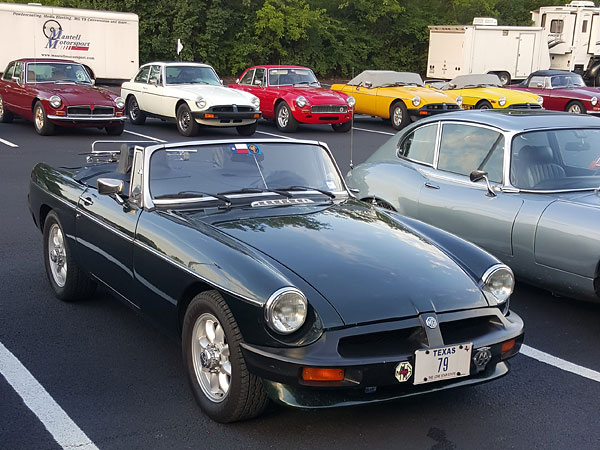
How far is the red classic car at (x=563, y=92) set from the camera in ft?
65.6

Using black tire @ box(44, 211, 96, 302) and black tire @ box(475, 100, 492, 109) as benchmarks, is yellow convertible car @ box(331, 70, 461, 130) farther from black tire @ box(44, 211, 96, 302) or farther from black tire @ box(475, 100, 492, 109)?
black tire @ box(44, 211, 96, 302)

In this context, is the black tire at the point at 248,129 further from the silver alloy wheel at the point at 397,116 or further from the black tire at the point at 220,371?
the black tire at the point at 220,371

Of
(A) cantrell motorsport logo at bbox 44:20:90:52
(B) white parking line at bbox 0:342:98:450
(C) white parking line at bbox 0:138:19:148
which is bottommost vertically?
(C) white parking line at bbox 0:138:19:148

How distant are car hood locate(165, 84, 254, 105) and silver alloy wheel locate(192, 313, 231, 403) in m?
13.1

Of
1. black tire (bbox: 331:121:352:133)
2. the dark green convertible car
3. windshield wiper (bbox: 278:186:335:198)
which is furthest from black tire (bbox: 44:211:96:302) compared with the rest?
black tire (bbox: 331:121:352:133)

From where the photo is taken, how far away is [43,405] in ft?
13.7

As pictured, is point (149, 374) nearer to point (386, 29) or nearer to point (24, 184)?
point (24, 184)

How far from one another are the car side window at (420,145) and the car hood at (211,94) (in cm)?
978

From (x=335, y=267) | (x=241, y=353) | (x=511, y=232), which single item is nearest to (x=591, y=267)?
(x=511, y=232)

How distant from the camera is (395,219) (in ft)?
16.7

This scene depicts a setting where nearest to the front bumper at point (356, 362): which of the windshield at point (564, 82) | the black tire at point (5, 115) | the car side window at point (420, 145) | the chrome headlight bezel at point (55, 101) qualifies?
the car side window at point (420, 145)

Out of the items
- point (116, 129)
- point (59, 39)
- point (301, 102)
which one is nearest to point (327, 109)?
point (301, 102)

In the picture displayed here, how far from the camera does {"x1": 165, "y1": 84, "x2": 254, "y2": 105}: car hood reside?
55.7 ft

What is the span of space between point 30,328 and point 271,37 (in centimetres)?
3134
